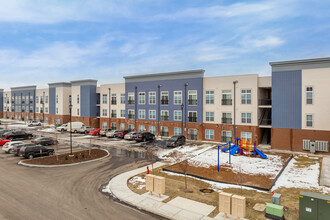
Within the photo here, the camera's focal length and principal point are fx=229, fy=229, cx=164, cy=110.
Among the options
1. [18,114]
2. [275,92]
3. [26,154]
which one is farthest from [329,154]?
[18,114]

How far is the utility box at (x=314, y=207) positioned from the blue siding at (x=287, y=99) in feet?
73.1

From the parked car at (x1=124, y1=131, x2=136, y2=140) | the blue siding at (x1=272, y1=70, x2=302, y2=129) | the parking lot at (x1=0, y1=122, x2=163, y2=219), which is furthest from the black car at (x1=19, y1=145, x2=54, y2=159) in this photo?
the blue siding at (x1=272, y1=70, x2=302, y2=129)

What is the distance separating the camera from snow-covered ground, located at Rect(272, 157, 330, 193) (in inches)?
694

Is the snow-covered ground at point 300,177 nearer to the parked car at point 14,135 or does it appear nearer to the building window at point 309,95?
the building window at point 309,95

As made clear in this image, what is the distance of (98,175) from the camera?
2059cm

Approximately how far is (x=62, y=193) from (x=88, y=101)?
1784 inches

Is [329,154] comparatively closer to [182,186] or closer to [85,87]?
[182,186]

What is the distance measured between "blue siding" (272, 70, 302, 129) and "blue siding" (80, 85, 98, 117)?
43.4 metres

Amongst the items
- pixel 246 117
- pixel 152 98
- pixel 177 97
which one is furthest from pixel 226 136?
pixel 152 98

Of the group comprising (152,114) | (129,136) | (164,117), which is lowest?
(129,136)

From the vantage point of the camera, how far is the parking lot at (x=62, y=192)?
13180 mm

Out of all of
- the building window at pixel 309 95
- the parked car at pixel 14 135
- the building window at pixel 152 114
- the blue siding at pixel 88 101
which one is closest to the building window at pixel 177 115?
the building window at pixel 152 114

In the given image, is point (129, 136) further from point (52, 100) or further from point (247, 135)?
point (52, 100)

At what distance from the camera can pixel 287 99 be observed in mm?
31859
